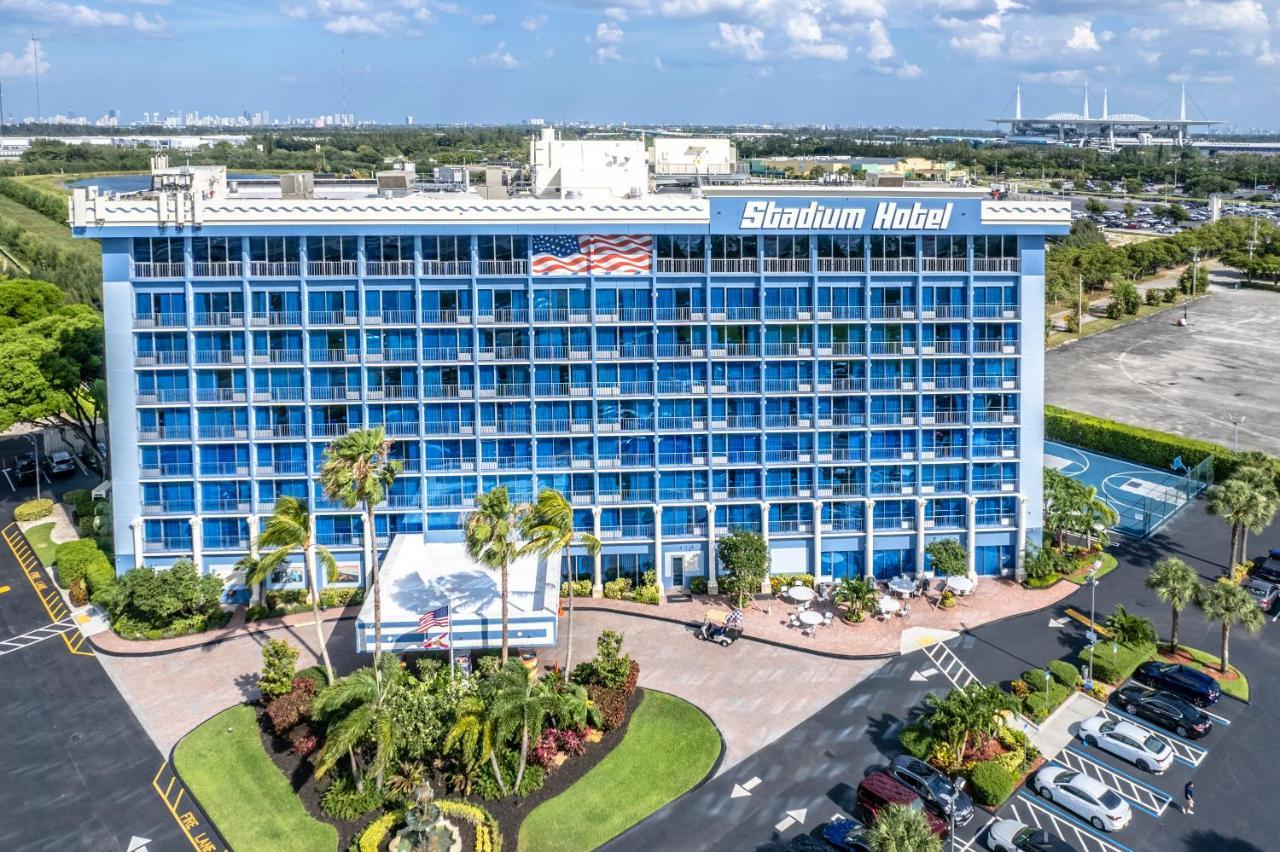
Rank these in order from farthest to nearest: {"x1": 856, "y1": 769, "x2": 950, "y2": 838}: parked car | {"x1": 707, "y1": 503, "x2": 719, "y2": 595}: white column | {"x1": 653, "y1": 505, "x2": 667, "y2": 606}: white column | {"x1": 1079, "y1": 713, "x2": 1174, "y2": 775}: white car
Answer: {"x1": 707, "y1": 503, "x2": 719, "y2": 595}: white column → {"x1": 653, "y1": 505, "x2": 667, "y2": 606}: white column → {"x1": 1079, "y1": 713, "x2": 1174, "y2": 775}: white car → {"x1": 856, "y1": 769, "x2": 950, "y2": 838}: parked car

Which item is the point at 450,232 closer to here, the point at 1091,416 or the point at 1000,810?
the point at 1000,810

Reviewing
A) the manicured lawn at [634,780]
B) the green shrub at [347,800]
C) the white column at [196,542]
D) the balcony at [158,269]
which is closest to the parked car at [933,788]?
the manicured lawn at [634,780]

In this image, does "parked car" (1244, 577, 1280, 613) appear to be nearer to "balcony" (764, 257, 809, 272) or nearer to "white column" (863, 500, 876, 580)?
"white column" (863, 500, 876, 580)

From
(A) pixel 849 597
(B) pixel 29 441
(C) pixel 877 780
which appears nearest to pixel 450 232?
(A) pixel 849 597

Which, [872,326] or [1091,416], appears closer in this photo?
[872,326]

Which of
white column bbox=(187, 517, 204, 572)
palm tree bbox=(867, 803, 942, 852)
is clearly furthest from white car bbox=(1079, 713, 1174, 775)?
white column bbox=(187, 517, 204, 572)
